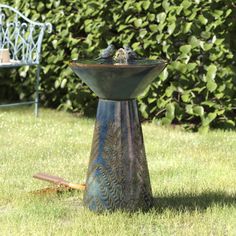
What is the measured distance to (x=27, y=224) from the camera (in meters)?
3.62

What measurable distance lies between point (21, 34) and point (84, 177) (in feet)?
11.0

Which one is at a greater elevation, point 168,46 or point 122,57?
point 122,57

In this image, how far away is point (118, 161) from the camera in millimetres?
3709

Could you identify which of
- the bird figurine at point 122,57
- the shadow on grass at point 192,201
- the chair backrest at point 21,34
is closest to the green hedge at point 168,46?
the chair backrest at point 21,34

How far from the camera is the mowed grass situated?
360cm

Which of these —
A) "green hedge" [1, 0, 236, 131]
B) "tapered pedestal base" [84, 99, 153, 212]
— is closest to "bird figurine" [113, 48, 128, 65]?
"tapered pedestal base" [84, 99, 153, 212]

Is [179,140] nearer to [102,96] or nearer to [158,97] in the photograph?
[158,97]

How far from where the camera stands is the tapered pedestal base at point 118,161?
3713 millimetres

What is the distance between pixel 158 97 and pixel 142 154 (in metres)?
2.87

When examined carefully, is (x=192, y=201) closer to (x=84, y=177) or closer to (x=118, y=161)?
(x=118, y=161)

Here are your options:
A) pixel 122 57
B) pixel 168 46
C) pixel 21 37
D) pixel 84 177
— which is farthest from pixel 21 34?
pixel 122 57

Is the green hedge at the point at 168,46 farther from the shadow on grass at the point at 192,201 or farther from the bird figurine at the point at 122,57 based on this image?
the bird figurine at the point at 122,57

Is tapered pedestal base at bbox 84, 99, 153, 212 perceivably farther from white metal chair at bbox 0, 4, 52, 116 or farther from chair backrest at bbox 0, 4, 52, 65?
chair backrest at bbox 0, 4, 52, 65

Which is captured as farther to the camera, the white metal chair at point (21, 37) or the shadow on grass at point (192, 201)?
the white metal chair at point (21, 37)
